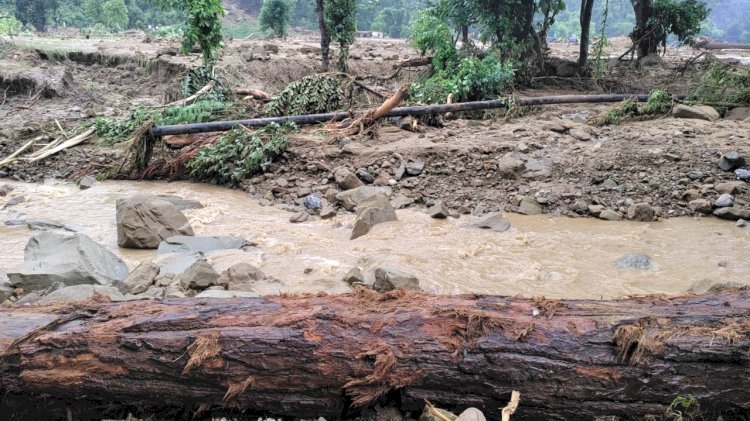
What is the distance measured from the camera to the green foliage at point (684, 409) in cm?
204

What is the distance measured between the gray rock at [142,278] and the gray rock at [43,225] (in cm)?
243

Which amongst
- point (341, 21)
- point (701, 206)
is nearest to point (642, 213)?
point (701, 206)

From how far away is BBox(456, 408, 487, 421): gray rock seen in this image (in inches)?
78.8

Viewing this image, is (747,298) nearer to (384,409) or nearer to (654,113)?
(384,409)

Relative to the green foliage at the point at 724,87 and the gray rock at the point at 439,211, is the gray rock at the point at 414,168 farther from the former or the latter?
the green foliage at the point at 724,87

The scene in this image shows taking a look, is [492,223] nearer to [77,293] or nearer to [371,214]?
[371,214]

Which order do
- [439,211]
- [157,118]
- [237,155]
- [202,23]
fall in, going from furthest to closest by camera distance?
[202,23] < [157,118] < [237,155] < [439,211]

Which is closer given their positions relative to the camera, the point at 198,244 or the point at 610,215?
the point at 198,244

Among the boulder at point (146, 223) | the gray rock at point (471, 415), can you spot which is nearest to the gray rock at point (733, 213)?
the gray rock at point (471, 415)

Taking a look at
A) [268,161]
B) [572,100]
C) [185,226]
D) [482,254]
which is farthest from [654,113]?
[185,226]

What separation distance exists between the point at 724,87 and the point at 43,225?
1080 centimetres

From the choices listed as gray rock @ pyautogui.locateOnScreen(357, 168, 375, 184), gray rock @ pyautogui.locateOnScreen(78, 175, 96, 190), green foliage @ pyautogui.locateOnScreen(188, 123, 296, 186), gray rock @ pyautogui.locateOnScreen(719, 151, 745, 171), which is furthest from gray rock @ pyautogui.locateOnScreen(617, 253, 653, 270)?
gray rock @ pyautogui.locateOnScreen(78, 175, 96, 190)

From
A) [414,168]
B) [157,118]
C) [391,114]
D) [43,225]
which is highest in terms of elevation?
[391,114]

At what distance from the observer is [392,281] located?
4.30m
